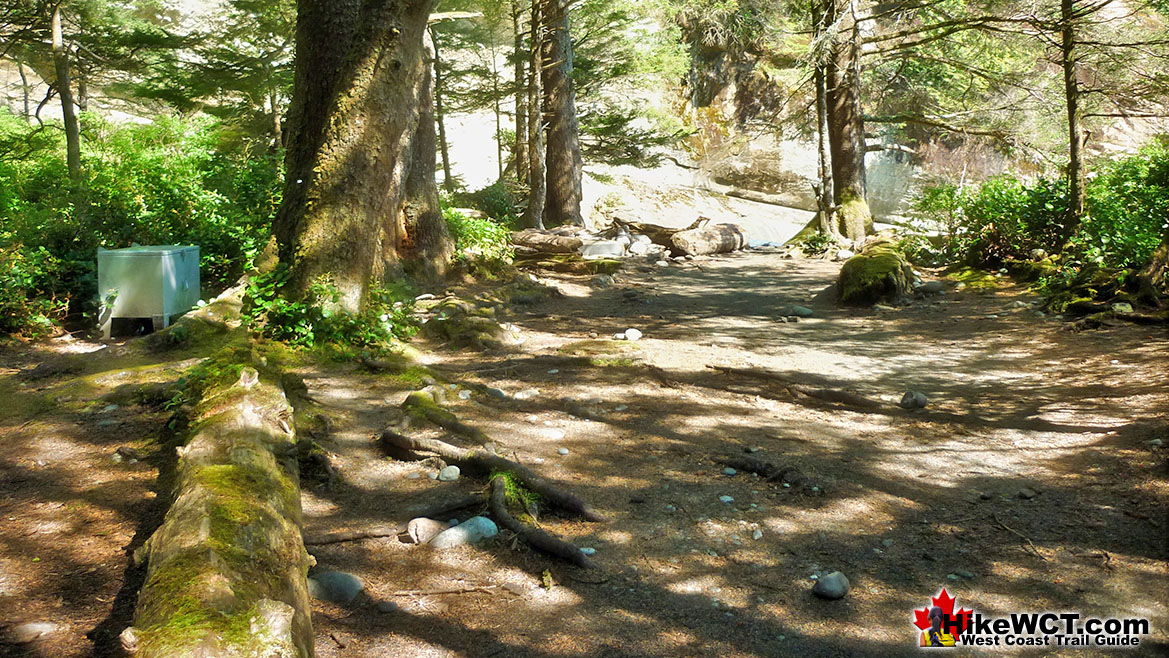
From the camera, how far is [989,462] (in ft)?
16.5

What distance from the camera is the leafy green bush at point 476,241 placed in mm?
12078

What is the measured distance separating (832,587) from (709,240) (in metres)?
15.5

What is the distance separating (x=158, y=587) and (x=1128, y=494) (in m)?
4.58

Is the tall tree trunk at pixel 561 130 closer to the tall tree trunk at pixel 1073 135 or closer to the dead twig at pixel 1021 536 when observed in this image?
the tall tree trunk at pixel 1073 135

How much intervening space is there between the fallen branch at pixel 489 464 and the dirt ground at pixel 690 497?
0.32 feet

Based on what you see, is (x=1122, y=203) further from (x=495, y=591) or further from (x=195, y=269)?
(x=195, y=269)

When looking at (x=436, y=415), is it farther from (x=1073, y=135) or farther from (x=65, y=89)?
(x=65, y=89)

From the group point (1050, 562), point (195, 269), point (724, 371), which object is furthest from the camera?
point (195, 269)

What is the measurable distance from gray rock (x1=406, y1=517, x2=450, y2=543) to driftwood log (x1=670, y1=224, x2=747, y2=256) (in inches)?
561

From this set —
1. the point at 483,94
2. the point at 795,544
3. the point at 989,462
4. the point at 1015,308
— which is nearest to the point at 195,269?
the point at 795,544

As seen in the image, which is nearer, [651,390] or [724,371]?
[651,390]

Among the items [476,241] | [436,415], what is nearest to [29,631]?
[436,415]

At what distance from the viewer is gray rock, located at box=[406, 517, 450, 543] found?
3892 mm

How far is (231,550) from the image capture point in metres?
2.75
